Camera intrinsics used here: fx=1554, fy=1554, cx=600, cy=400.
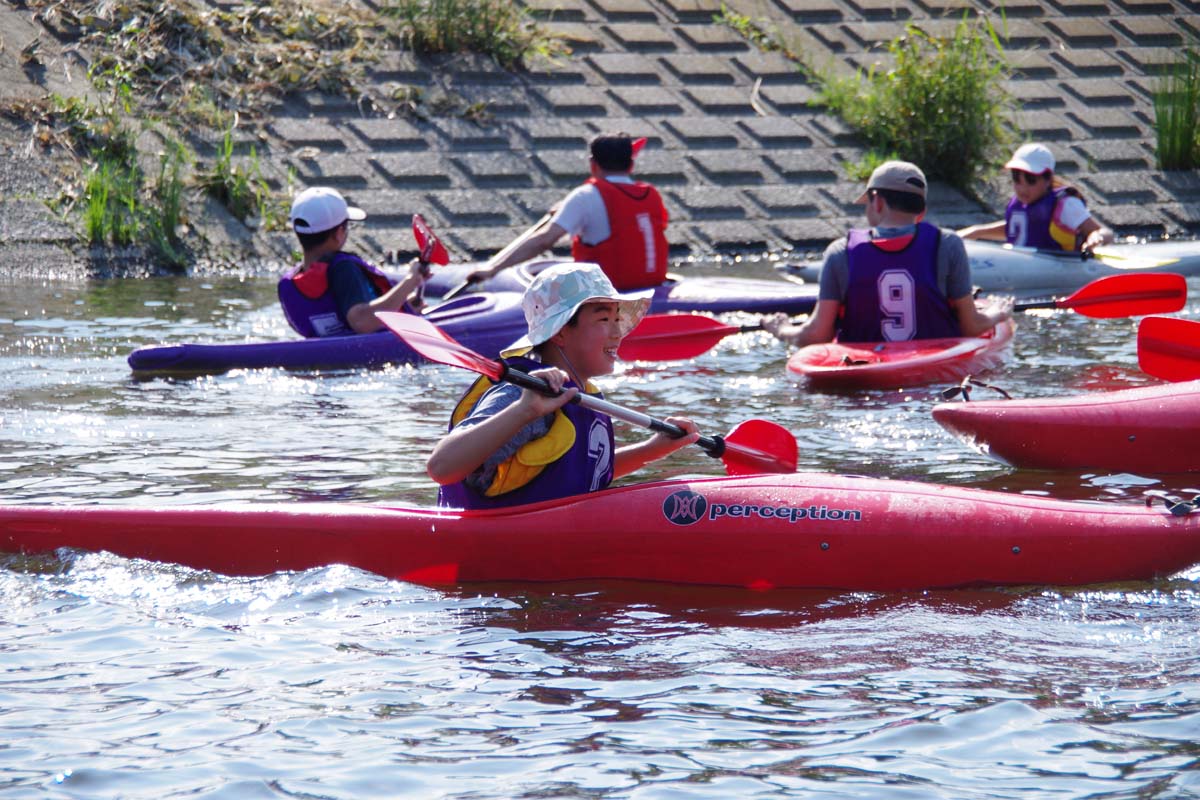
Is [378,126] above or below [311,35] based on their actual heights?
below

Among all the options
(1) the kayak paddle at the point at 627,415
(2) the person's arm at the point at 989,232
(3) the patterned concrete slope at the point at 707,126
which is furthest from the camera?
(3) the patterned concrete slope at the point at 707,126

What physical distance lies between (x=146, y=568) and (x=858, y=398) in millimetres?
3497

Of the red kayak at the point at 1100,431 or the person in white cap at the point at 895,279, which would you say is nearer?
the red kayak at the point at 1100,431

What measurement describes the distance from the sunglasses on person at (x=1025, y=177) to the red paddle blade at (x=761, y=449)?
5.27 metres

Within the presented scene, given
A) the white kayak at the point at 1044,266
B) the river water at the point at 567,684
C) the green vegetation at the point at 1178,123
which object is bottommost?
the river water at the point at 567,684

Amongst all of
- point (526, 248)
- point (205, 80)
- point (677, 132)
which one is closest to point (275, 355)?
point (526, 248)

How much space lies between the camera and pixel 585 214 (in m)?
8.43

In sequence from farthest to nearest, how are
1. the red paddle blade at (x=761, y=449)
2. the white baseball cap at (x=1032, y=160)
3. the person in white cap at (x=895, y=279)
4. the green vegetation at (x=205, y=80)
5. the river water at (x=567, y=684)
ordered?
the green vegetation at (x=205, y=80)
the white baseball cap at (x=1032, y=160)
the person in white cap at (x=895, y=279)
the red paddle blade at (x=761, y=449)
the river water at (x=567, y=684)

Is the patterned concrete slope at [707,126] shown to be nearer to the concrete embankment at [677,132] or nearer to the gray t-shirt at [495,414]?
the concrete embankment at [677,132]

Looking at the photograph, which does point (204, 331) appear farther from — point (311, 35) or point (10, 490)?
point (311, 35)

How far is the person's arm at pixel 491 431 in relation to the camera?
3.68 meters

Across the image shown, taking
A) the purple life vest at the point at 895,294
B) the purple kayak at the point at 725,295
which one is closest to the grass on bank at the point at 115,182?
the purple kayak at the point at 725,295

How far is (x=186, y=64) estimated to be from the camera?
42.3ft

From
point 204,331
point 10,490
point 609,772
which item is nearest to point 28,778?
point 609,772
